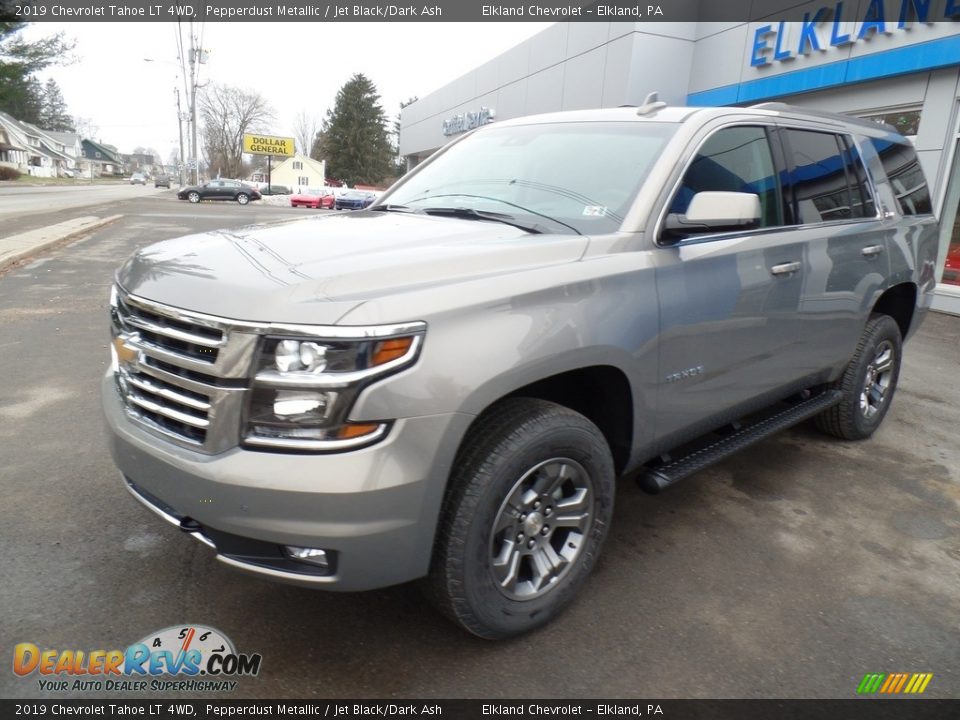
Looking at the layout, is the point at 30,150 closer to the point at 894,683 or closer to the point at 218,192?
the point at 218,192

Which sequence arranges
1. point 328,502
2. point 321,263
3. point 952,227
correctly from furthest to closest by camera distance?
1. point 952,227
2. point 321,263
3. point 328,502

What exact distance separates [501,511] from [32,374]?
4.55 meters

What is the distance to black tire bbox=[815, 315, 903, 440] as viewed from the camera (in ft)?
13.8

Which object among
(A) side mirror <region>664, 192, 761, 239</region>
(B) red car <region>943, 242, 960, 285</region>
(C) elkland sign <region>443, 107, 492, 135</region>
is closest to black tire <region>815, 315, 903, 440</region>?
(A) side mirror <region>664, 192, 761, 239</region>

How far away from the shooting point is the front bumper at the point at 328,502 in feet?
6.36

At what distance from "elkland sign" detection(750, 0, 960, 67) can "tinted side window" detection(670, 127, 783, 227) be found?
9.05 meters

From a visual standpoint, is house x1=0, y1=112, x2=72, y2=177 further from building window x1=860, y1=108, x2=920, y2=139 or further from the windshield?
the windshield

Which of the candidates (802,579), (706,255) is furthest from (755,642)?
(706,255)

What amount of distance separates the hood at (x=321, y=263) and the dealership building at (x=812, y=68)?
1027 centimetres

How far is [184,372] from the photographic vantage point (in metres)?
2.15

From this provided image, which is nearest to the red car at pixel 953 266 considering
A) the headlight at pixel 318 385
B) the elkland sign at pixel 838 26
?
the elkland sign at pixel 838 26

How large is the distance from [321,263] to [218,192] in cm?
4256

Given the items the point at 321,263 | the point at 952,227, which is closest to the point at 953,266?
the point at 952,227

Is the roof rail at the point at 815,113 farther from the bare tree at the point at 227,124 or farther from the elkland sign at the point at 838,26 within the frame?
the bare tree at the point at 227,124
